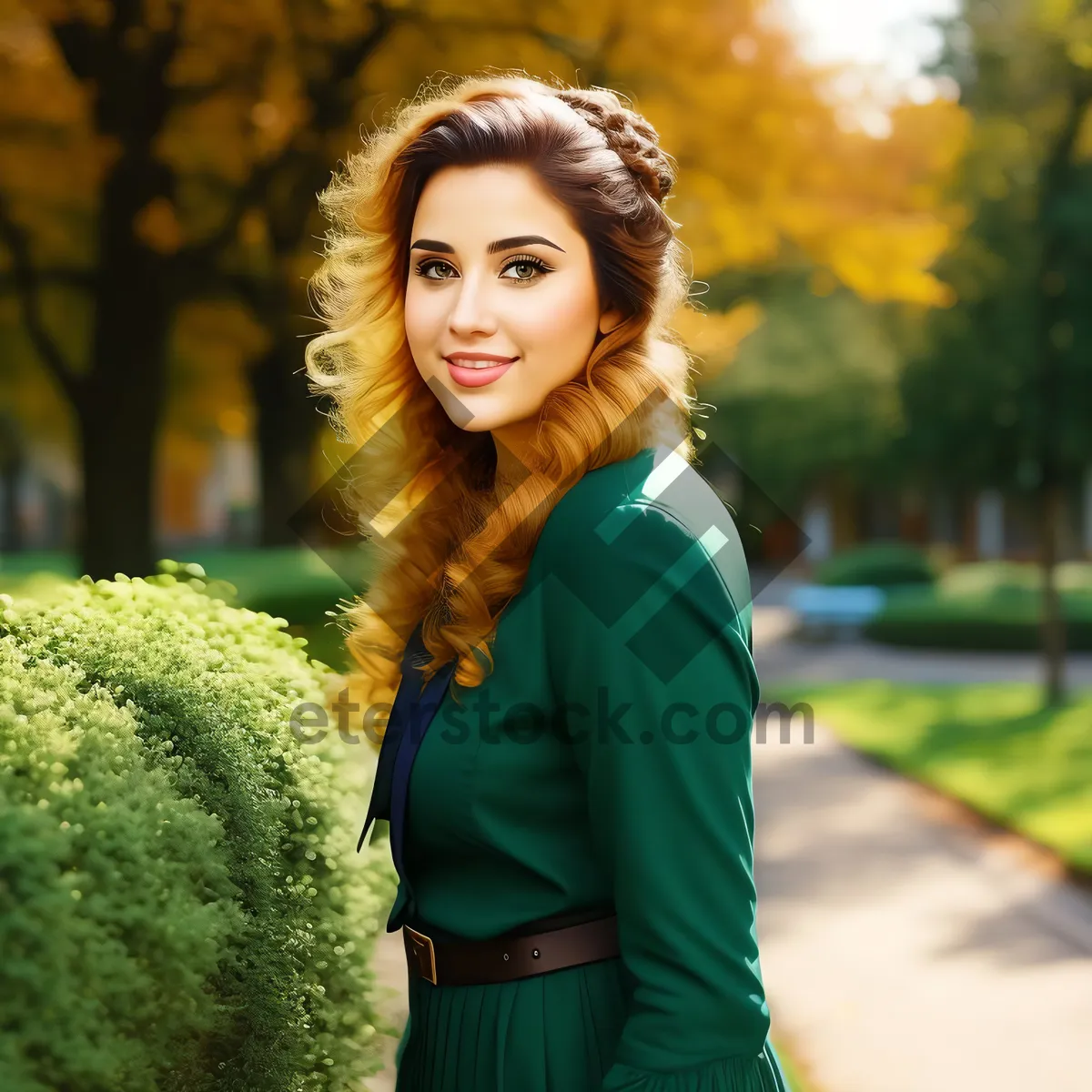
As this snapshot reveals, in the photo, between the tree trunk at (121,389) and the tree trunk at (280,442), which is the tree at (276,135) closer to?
the tree trunk at (121,389)

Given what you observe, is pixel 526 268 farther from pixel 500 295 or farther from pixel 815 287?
pixel 815 287

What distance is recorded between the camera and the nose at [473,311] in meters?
1.94

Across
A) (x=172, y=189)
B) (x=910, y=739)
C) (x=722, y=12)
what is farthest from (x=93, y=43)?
(x=910, y=739)

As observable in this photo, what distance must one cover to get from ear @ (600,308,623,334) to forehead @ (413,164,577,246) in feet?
0.46

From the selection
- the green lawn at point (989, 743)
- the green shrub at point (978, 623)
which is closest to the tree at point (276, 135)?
the green lawn at point (989, 743)

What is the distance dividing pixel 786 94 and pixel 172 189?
5.11m

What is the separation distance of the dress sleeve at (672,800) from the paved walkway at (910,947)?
107 centimetres

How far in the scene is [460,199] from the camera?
1.97 meters

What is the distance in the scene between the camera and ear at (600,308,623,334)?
203cm

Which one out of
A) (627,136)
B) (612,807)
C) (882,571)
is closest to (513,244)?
(627,136)

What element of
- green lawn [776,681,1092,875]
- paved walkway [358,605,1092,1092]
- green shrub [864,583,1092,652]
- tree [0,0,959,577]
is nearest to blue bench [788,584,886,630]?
green shrub [864,583,1092,652]

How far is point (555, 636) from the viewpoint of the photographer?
1.67 meters

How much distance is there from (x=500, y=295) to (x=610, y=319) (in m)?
0.19

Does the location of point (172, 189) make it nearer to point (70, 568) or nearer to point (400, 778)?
point (70, 568)
